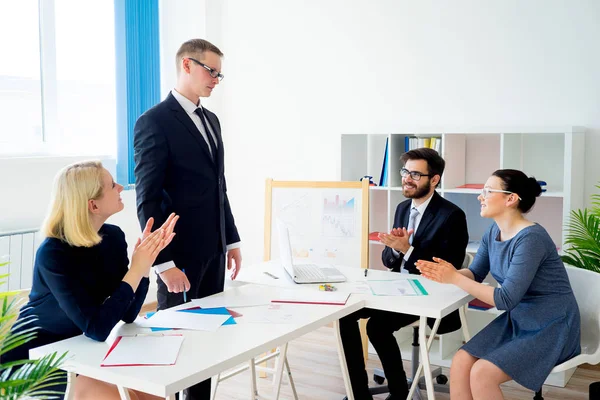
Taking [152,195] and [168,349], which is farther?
[152,195]

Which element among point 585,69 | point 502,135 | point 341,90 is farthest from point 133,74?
point 585,69

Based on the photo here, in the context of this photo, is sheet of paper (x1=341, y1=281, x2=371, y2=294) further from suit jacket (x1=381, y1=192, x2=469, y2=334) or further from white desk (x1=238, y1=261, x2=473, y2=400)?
suit jacket (x1=381, y1=192, x2=469, y2=334)

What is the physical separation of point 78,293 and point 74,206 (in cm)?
32

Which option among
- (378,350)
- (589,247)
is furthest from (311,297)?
(589,247)

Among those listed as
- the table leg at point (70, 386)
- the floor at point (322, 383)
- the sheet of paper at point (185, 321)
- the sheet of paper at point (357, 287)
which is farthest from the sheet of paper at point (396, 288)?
the table leg at point (70, 386)

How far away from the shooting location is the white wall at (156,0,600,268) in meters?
4.25

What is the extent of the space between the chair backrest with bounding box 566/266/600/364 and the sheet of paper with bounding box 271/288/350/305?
1048mm

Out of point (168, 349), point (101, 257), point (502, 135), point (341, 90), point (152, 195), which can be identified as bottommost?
point (168, 349)

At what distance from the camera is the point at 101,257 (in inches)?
94.6

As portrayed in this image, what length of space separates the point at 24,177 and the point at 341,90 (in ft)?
7.93

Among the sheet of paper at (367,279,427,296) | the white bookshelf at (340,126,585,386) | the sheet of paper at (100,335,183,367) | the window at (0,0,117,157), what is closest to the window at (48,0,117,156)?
the window at (0,0,117,157)

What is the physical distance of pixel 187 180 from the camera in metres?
2.89

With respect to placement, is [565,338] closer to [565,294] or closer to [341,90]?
[565,294]

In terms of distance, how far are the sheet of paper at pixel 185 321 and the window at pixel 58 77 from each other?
2721mm
